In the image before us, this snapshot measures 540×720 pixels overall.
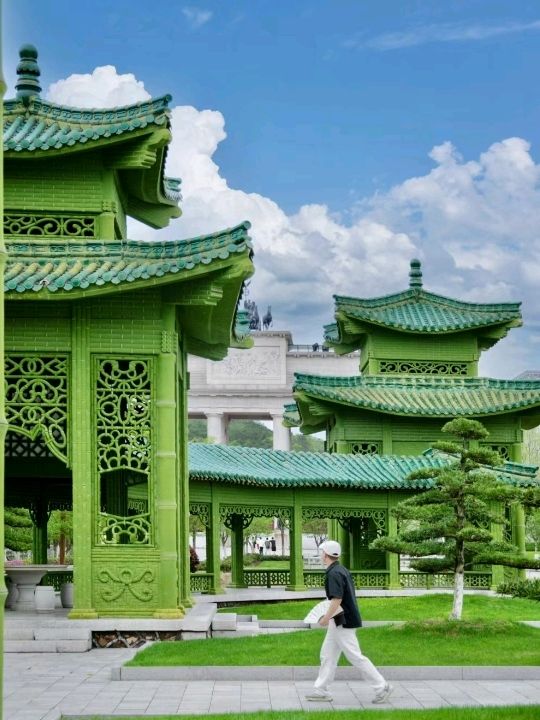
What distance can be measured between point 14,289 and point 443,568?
7.61 m

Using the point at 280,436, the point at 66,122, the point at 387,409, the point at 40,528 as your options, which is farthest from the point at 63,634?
the point at 280,436

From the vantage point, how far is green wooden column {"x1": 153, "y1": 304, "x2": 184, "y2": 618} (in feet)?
50.7

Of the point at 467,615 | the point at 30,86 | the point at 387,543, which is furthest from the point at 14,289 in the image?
the point at 467,615

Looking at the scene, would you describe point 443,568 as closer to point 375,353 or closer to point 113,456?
point 113,456

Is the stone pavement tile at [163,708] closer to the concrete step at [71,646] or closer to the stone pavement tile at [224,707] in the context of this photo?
the stone pavement tile at [224,707]

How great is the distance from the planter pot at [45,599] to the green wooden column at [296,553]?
9.62 meters

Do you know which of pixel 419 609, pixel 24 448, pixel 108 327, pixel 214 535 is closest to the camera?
pixel 108 327

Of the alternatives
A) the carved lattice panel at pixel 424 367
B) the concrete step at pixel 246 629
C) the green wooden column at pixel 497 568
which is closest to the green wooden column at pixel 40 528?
the concrete step at pixel 246 629

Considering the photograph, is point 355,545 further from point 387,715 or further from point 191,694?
point 387,715

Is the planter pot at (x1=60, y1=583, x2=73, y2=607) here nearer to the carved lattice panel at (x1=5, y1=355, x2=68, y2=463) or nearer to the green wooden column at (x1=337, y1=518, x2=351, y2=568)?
the carved lattice panel at (x1=5, y1=355, x2=68, y2=463)

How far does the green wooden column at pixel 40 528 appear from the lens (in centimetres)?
2461

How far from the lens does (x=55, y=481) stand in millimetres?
23562

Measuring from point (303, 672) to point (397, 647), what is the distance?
2397mm

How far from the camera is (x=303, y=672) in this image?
1248 cm
